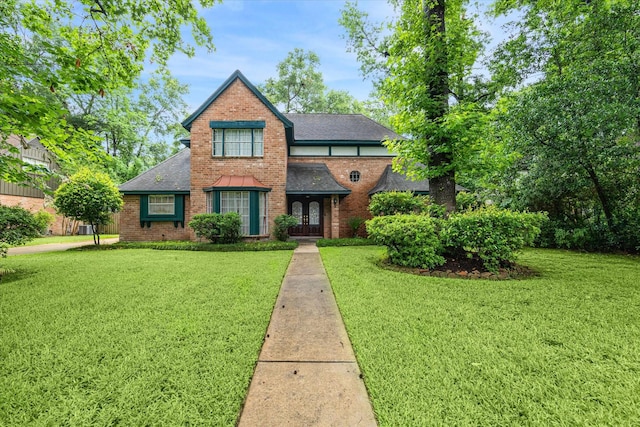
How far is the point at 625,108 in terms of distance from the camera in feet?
23.2

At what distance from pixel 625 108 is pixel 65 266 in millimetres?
16041

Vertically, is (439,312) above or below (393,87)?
below

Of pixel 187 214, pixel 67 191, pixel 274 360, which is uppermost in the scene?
pixel 67 191

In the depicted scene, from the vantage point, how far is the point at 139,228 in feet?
42.5

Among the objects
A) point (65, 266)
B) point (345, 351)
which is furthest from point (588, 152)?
point (65, 266)

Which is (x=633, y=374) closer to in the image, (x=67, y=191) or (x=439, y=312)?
(x=439, y=312)

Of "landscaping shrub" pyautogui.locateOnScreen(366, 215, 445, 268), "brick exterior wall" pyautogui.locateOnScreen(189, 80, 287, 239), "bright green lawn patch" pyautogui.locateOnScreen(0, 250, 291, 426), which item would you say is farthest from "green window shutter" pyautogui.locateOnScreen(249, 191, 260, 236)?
"landscaping shrub" pyautogui.locateOnScreen(366, 215, 445, 268)

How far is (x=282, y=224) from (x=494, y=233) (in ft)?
27.9

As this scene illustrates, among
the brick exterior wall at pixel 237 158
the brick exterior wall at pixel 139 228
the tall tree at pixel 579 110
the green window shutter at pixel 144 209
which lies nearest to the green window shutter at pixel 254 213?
the brick exterior wall at pixel 237 158

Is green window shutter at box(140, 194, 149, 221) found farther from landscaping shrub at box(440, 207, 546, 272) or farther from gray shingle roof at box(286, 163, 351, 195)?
landscaping shrub at box(440, 207, 546, 272)

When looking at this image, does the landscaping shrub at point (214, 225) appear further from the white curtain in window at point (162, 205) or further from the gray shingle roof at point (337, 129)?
the gray shingle roof at point (337, 129)

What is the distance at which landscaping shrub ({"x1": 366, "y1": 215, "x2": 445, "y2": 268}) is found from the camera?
6262 mm

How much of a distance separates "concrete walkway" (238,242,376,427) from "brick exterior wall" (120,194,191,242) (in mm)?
11094

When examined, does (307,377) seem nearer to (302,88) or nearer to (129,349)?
(129,349)
